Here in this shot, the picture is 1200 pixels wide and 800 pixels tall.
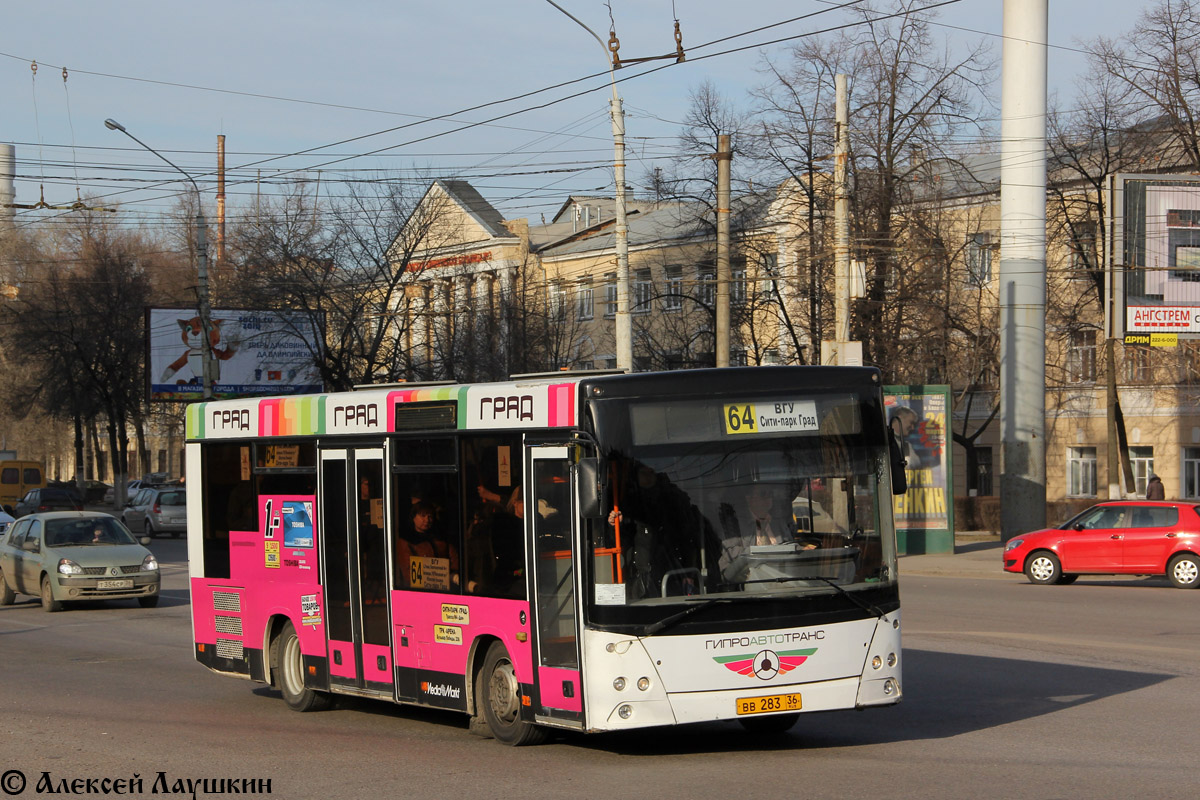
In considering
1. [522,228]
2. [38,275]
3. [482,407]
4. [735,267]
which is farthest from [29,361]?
[482,407]

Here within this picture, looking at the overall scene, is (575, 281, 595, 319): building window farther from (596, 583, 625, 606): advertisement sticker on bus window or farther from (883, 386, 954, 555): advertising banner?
(596, 583, 625, 606): advertisement sticker on bus window

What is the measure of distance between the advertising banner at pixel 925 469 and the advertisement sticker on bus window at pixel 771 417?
21433 mm

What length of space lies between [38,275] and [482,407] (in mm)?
58581

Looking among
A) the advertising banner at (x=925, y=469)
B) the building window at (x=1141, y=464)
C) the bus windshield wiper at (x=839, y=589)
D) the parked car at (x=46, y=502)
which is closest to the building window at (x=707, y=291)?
the building window at (x=1141, y=464)

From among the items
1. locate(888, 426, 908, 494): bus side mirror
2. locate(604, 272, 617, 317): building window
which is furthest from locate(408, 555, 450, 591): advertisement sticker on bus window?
locate(604, 272, 617, 317): building window

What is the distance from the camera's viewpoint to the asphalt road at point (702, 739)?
26.3 feet

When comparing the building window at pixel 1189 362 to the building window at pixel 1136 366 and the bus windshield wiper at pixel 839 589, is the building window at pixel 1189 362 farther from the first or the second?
the bus windshield wiper at pixel 839 589

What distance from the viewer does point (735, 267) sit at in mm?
44062

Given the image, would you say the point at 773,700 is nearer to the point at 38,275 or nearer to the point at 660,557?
the point at 660,557

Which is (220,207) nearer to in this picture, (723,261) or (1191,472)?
(1191,472)

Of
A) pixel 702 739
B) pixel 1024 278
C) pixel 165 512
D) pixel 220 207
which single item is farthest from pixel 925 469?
pixel 220 207

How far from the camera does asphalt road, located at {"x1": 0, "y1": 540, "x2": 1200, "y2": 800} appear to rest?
8008mm

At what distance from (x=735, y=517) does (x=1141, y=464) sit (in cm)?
4155

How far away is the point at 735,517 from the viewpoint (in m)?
8.64
